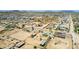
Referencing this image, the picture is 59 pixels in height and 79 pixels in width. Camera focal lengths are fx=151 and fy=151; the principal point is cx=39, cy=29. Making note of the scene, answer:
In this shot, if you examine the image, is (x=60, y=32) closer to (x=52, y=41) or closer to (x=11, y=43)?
(x=52, y=41)

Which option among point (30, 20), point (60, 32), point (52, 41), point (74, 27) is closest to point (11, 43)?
point (30, 20)

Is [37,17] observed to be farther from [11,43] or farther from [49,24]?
[11,43]

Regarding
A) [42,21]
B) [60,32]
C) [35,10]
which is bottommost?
[60,32]

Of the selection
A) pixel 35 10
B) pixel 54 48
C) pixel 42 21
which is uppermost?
pixel 35 10
